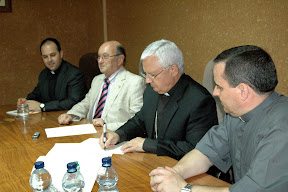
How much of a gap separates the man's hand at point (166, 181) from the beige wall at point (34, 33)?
14.1 feet

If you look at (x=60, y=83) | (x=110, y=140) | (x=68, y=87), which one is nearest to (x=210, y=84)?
(x=110, y=140)

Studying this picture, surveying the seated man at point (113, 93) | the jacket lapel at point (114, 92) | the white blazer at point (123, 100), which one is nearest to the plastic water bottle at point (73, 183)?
the seated man at point (113, 93)

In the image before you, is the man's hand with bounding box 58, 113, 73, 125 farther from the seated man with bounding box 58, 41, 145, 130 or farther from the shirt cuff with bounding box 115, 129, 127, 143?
the shirt cuff with bounding box 115, 129, 127, 143

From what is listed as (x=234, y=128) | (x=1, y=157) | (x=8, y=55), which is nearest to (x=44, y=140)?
(x=1, y=157)

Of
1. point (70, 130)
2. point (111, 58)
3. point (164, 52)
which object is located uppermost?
point (164, 52)

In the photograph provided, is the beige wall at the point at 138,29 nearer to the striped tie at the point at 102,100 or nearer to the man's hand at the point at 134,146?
the striped tie at the point at 102,100

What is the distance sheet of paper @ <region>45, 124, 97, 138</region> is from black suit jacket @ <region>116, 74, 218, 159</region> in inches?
12.6

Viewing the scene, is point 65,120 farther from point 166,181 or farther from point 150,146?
point 166,181

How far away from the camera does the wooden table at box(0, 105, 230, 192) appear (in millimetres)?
1445

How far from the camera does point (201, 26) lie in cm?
322

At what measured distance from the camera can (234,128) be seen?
1554mm

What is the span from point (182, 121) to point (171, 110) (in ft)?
0.36

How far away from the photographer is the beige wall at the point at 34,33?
5.18 m

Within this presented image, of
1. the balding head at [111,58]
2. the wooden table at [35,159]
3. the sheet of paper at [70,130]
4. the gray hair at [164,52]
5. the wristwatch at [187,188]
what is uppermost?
the gray hair at [164,52]
